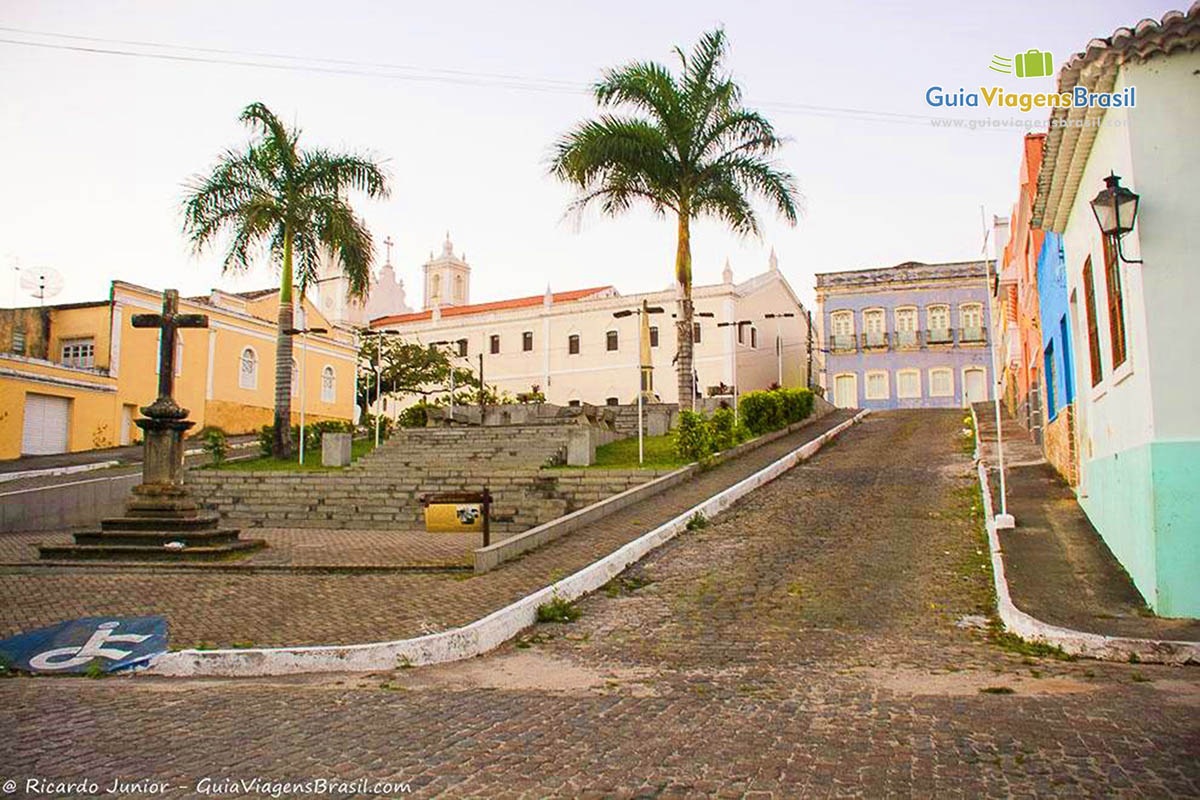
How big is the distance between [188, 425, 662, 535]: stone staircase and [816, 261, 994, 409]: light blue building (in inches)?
1177

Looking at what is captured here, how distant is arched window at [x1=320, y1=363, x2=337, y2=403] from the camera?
40.2 m

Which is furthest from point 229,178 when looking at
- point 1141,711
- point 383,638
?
point 1141,711

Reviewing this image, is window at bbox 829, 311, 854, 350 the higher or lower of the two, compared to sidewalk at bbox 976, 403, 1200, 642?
higher

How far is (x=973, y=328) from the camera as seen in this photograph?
4534cm

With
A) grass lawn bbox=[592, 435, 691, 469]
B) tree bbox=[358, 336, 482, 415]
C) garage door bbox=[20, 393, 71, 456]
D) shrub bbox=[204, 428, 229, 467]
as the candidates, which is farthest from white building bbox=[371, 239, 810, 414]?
shrub bbox=[204, 428, 229, 467]

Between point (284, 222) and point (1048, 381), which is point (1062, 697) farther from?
point (284, 222)

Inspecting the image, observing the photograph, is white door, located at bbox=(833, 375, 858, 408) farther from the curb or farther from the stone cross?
the curb

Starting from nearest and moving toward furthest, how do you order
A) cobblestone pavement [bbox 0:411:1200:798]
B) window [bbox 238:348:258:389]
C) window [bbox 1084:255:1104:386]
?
cobblestone pavement [bbox 0:411:1200:798], window [bbox 1084:255:1104:386], window [bbox 238:348:258:389]

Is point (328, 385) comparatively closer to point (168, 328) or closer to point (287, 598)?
point (168, 328)

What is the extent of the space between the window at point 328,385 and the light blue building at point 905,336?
24.1m

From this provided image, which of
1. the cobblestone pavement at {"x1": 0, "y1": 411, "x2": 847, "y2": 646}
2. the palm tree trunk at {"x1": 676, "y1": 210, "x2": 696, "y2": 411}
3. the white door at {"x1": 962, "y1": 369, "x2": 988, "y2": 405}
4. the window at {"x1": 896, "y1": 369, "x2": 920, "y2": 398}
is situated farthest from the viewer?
the window at {"x1": 896, "y1": 369, "x2": 920, "y2": 398}

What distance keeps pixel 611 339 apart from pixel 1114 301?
42234 mm

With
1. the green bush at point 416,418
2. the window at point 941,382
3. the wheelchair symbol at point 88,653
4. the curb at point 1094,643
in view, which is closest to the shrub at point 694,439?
the curb at point 1094,643

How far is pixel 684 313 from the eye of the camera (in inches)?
813
